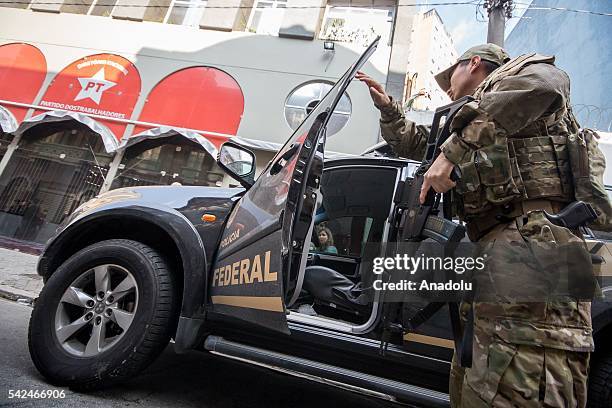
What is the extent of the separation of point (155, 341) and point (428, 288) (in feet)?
4.49

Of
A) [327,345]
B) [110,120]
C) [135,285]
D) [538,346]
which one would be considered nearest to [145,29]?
[110,120]

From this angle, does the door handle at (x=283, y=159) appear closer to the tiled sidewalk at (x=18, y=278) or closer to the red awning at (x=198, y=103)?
the tiled sidewalk at (x=18, y=278)

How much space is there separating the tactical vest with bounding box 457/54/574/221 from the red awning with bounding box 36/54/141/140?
8.90m

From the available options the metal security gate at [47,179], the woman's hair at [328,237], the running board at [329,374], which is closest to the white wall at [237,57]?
the metal security gate at [47,179]

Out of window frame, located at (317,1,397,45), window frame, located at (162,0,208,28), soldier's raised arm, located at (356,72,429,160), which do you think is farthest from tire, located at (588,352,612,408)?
window frame, located at (162,0,208,28)

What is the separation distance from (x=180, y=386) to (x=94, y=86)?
9093 millimetres

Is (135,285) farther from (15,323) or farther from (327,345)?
(15,323)

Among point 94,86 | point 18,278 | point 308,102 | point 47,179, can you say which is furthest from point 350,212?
point 47,179

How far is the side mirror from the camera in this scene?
86.5 inches

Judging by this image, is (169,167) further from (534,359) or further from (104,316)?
(534,359)

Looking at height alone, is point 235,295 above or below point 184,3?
below

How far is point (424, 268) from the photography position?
1.36 metres

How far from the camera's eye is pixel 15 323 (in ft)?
9.05

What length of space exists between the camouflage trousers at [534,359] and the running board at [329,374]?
0.55m
